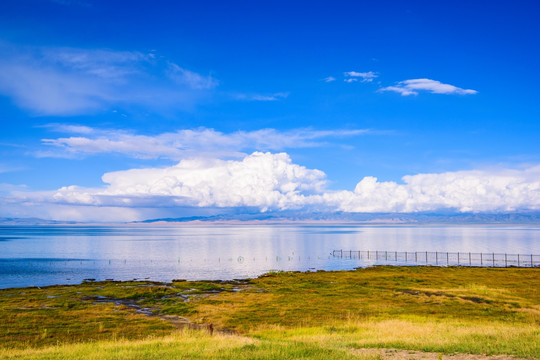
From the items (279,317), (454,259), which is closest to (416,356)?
(279,317)

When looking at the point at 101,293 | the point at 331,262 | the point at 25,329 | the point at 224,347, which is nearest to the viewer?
the point at 224,347

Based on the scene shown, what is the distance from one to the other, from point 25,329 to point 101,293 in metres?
25.3

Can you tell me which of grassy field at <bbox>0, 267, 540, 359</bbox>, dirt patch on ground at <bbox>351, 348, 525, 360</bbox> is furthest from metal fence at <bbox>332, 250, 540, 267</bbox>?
dirt patch on ground at <bbox>351, 348, 525, 360</bbox>

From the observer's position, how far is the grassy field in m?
23.9

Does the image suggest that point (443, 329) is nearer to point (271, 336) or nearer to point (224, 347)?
point (271, 336)

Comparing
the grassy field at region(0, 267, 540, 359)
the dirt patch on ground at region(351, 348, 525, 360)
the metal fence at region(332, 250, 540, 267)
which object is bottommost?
the metal fence at region(332, 250, 540, 267)

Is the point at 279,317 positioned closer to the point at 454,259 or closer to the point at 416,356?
the point at 416,356

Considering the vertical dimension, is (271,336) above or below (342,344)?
below

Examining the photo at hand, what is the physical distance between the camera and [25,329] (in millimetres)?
39812

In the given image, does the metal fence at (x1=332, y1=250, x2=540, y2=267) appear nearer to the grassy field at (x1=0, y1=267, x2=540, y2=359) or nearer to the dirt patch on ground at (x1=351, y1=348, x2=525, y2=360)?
the grassy field at (x1=0, y1=267, x2=540, y2=359)

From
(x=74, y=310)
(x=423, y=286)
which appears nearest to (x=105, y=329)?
(x=74, y=310)

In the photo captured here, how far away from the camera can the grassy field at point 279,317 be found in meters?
23.9

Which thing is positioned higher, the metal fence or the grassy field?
the grassy field

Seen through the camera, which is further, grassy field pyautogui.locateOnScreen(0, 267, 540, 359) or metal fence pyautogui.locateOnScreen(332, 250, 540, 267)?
metal fence pyautogui.locateOnScreen(332, 250, 540, 267)
